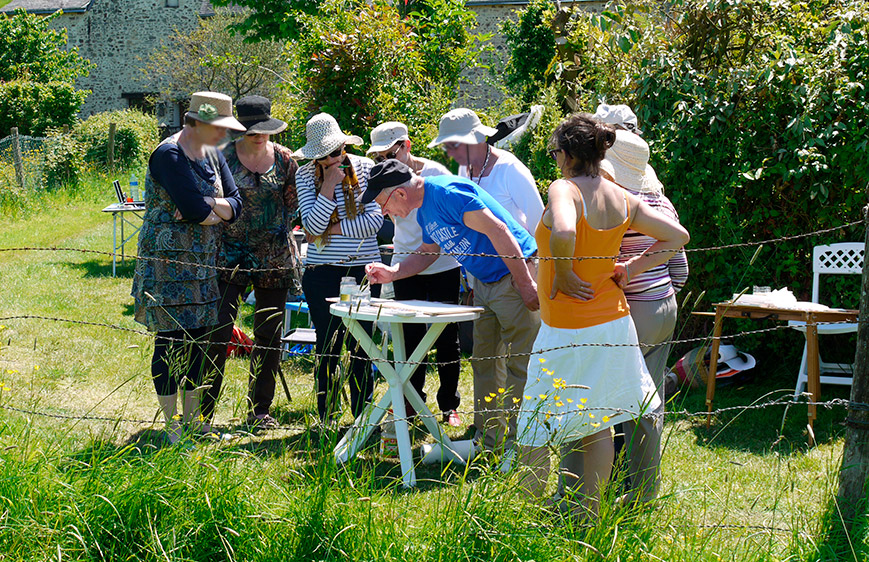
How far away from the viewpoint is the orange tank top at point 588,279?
298 centimetres

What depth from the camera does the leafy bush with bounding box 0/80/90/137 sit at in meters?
21.0

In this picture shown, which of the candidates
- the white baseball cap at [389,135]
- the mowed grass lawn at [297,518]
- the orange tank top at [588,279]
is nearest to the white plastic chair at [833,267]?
the mowed grass lawn at [297,518]

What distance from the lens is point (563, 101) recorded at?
8156mm

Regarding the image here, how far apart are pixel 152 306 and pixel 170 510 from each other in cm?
162

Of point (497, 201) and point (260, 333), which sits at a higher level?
point (497, 201)

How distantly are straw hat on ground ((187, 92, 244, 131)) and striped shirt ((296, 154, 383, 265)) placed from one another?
1.70 feet

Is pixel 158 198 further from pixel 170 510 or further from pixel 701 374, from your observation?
pixel 701 374

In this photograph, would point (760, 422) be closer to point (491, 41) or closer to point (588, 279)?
point (588, 279)

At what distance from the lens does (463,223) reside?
3.82 meters

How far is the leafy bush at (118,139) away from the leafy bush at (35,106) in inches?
52.0

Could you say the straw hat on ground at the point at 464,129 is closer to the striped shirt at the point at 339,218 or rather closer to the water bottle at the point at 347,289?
the striped shirt at the point at 339,218

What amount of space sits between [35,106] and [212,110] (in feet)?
65.5

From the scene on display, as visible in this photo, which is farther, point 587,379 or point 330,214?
point 330,214

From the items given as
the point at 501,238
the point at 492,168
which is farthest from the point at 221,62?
the point at 501,238
